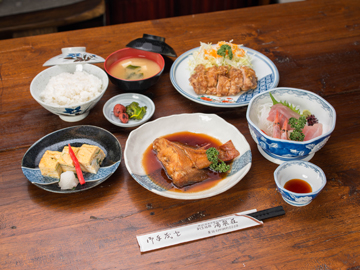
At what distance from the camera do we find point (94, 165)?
175 cm

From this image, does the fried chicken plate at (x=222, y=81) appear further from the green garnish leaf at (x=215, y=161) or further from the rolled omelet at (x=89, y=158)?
the rolled omelet at (x=89, y=158)

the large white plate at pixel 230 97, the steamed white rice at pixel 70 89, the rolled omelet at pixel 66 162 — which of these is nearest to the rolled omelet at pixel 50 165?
the rolled omelet at pixel 66 162

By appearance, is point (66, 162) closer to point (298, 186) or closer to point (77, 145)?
point (77, 145)

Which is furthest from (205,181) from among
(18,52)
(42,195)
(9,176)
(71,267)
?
(18,52)

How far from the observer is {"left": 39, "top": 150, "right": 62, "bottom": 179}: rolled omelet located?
1.69 m

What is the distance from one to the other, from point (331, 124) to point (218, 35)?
1697 mm

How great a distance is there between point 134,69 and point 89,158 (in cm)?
105

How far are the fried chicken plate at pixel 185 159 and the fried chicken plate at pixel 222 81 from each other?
58cm

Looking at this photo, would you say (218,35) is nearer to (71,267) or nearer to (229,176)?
(229,176)

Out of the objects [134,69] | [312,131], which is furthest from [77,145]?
[312,131]

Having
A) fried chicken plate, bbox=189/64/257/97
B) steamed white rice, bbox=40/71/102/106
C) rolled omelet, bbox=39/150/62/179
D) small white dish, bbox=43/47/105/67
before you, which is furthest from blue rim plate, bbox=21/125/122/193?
fried chicken plate, bbox=189/64/257/97

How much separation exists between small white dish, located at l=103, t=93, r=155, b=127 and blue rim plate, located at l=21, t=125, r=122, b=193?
178 mm

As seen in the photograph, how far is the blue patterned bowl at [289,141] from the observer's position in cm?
168

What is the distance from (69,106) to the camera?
1.96 m
